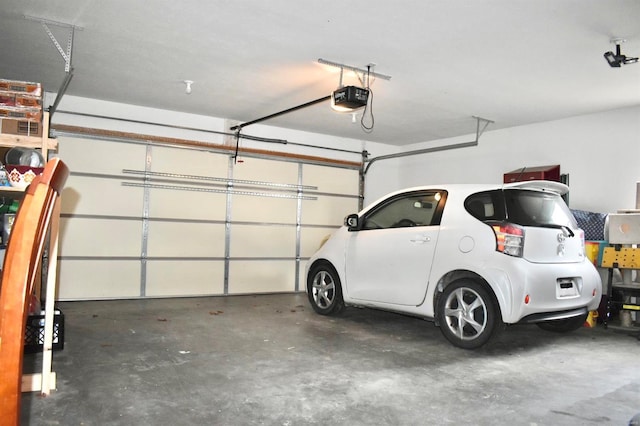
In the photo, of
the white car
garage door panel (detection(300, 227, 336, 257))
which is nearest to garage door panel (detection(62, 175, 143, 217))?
garage door panel (detection(300, 227, 336, 257))

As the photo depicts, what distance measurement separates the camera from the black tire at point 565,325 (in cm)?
496

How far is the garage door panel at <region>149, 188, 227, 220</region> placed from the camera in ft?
24.6

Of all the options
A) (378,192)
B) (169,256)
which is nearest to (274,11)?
(169,256)

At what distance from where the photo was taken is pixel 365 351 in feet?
14.2

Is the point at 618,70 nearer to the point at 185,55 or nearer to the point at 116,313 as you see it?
the point at 185,55

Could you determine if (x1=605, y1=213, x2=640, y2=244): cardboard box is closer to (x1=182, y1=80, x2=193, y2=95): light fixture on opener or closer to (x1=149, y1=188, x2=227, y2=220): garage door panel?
(x1=182, y1=80, x2=193, y2=95): light fixture on opener

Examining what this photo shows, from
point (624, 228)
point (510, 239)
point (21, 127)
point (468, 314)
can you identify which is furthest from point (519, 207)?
point (21, 127)

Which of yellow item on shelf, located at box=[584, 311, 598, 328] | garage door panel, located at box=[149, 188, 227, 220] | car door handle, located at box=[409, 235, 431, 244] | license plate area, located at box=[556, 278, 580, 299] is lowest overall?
yellow item on shelf, located at box=[584, 311, 598, 328]

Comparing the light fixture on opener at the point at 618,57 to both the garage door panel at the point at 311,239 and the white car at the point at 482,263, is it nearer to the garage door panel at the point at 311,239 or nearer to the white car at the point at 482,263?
the white car at the point at 482,263

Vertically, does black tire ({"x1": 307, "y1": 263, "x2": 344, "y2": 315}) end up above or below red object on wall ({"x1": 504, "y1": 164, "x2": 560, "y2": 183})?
below

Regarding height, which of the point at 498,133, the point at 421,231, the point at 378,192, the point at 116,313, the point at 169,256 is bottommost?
the point at 116,313

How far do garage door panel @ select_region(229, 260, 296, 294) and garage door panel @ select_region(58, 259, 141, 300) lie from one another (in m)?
1.62

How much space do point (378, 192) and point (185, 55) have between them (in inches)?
225

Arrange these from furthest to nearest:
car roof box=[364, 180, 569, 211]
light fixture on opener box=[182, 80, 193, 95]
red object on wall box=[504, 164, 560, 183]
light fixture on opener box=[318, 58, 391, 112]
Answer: red object on wall box=[504, 164, 560, 183] → light fixture on opener box=[182, 80, 193, 95] → light fixture on opener box=[318, 58, 391, 112] → car roof box=[364, 180, 569, 211]
